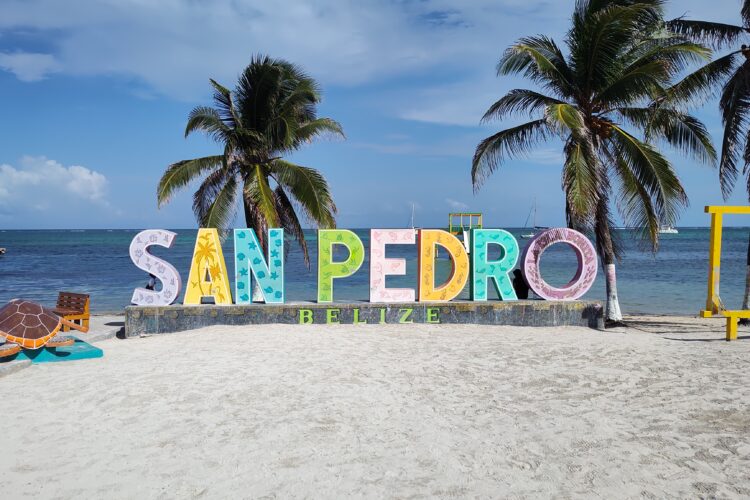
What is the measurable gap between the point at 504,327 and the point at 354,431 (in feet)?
23.3

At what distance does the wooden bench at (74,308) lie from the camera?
12.5 m

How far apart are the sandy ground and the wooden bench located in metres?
2.87

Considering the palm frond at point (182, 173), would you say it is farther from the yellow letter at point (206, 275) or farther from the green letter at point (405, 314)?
the green letter at point (405, 314)

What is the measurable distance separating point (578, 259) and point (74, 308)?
12.0 m

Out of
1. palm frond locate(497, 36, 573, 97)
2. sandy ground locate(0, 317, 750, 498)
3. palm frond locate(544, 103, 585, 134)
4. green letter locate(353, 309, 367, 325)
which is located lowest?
sandy ground locate(0, 317, 750, 498)

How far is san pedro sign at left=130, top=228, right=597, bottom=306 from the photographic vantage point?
12.6 metres

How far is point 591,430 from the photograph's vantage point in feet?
20.5

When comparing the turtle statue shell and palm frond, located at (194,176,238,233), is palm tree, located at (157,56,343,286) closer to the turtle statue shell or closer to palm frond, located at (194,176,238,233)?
palm frond, located at (194,176,238,233)

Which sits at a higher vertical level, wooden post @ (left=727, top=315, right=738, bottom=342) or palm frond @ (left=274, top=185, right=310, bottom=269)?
palm frond @ (left=274, top=185, right=310, bottom=269)

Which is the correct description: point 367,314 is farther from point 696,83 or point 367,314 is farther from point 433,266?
point 696,83

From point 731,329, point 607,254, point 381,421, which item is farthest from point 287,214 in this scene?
point 731,329

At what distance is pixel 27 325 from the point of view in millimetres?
8953

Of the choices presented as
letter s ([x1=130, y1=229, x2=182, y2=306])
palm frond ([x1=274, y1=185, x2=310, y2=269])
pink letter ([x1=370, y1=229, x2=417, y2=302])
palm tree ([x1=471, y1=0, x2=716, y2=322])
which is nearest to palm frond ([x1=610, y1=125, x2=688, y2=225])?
palm tree ([x1=471, y1=0, x2=716, y2=322])

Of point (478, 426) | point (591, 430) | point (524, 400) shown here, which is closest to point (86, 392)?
point (478, 426)
